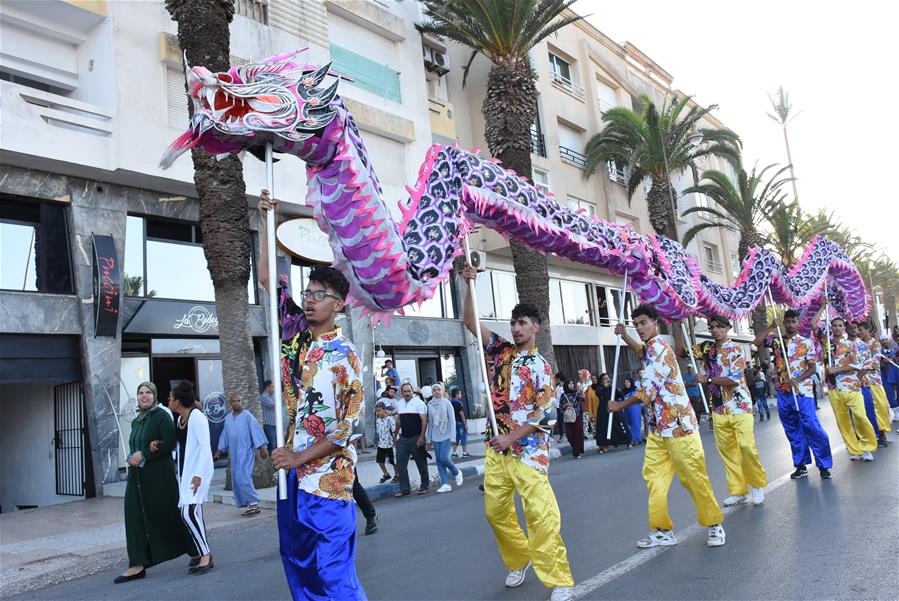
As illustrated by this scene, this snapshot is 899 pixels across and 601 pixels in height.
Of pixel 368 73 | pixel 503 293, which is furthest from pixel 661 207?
pixel 368 73

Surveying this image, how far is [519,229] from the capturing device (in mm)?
5949

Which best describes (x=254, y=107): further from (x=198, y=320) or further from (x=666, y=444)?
(x=198, y=320)

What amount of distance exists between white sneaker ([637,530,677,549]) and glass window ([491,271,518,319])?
1631cm

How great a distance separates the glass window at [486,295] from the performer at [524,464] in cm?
1665

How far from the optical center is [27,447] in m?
13.3

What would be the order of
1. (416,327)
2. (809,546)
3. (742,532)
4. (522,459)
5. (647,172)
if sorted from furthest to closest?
(647,172), (416,327), (742,532), (809,546), (522,459)

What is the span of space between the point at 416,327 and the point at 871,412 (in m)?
11.1

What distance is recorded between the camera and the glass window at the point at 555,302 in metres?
24.5

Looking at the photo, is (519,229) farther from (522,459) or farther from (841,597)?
(841,597)

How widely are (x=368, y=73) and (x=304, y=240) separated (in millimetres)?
5546

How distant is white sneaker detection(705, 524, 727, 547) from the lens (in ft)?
17.7

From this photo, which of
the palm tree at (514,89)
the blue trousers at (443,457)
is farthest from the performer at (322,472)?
the palm tree at (514,89)

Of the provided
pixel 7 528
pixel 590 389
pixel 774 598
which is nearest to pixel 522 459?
pixel 774 598

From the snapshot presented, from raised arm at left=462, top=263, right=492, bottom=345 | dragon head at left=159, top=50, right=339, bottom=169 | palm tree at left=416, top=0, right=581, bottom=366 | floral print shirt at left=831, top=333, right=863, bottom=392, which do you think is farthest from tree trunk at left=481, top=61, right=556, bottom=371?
dragon head at left=159, top=50, right=339, bottom=169
